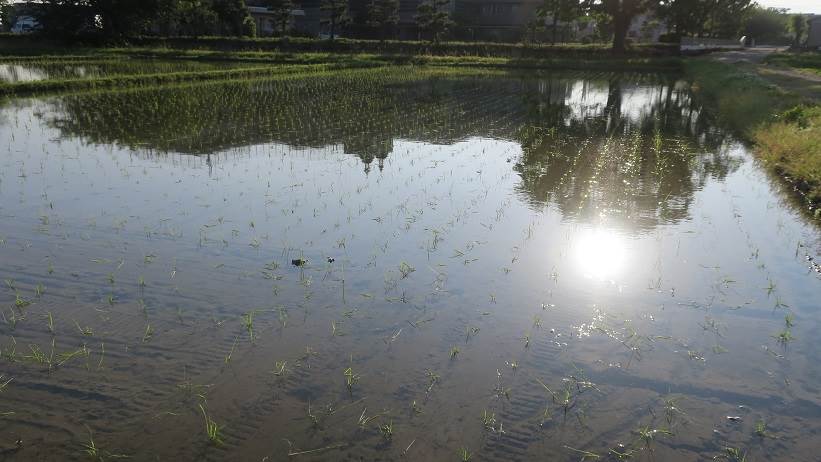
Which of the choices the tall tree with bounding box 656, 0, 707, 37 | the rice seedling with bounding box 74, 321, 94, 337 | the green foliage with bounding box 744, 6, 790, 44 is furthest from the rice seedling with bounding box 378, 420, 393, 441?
the green foliage with bounding box 744, 6, 790, 44

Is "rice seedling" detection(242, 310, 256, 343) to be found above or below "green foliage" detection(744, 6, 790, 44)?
below

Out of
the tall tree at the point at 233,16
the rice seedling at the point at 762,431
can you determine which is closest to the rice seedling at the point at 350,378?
the rice seedling at the point at 762,431

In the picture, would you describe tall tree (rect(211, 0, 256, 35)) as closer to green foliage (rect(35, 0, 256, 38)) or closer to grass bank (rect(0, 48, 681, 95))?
green foliage (rect(35, 0, 256, 38))

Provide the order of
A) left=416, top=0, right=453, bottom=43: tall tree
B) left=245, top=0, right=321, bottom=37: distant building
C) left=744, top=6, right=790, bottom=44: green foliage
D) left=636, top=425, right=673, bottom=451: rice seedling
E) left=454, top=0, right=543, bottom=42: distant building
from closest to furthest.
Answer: left=636, top=425, right=673, bottom=451: rice seedling → left=416, top=0, right=453, bottom=43: tall tree → left=454, top=0, right=543, bottom=42: distant building → left=245, top=0, right=321, bottom=37: distant building → left=744, top=6, right=790, bottom=44: green foliage

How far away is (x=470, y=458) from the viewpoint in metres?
2.37

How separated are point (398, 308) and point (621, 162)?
5.66m

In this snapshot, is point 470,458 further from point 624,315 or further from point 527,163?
point 527,163

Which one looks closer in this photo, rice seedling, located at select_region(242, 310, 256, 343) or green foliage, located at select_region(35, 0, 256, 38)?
rice seedling, located at select_region(242, 310, 256, 343)

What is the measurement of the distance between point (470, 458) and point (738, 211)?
16.4 ft

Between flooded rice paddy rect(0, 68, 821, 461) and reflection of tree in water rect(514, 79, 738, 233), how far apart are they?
67 mm

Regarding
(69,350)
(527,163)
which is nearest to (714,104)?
(527,163)

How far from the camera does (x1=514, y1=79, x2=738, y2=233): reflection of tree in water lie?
596 cm

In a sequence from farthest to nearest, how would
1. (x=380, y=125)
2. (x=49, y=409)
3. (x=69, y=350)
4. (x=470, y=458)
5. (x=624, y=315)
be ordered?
(x=380, y=125) < (x=624, y=315) < (x=69, y=350) < (x=49, y=409) < (x=470, y=458)

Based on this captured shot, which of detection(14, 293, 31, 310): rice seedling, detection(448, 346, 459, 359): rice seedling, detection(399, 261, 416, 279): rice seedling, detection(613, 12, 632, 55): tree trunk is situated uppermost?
detection(613, 12, 632, 55): tree trunk
